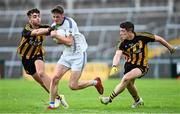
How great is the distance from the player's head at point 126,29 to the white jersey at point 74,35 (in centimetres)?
95

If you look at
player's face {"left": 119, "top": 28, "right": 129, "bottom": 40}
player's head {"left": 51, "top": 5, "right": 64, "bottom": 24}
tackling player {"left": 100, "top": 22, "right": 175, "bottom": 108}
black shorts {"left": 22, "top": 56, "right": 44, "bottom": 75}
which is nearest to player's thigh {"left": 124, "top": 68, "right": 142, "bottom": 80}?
tackling player {"left": 100, "top": 22, "right": 175, "bottom": 108}

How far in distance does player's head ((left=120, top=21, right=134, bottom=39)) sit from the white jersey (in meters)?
0.95

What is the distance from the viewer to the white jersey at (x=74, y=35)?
1409 centimetres

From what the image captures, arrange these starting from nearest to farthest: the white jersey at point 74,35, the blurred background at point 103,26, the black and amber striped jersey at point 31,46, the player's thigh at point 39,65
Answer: the white jersey at point 74,35
the player's thigh at point 39,65
the black and amber striped jersey at point 31,46
the blurred background at point 103,26

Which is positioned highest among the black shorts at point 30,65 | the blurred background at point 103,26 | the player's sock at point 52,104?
the black shorts at point 30,65

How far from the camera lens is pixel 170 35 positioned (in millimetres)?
46906

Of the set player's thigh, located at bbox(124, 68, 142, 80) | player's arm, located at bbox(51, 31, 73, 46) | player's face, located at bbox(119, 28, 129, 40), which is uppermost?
player's arm, located at bbox(51, 31, 73, 46)

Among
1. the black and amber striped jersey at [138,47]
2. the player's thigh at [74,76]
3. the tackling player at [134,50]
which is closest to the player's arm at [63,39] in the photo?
the player's thigh at [74,76]

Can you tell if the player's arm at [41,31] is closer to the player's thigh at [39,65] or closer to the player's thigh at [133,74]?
the player's thigh at [39,65]

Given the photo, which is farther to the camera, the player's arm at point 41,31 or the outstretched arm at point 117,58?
the outstretched arm at point 117,58

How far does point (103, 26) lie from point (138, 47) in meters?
35.6

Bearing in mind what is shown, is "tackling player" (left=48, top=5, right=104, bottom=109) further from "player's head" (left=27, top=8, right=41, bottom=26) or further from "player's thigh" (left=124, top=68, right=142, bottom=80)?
"player's head" (left=27, top=8, right=41, bottom=26)

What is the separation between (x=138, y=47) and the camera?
1513 cm

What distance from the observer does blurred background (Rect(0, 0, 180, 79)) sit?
4481 centimetres
